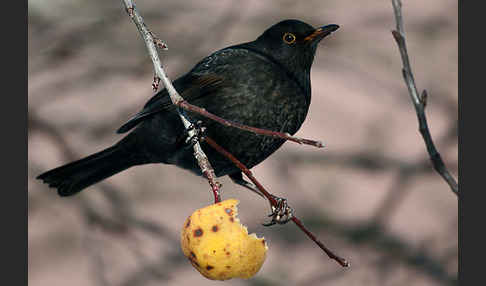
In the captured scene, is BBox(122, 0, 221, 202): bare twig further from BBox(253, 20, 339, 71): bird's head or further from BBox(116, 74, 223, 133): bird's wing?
BBox(253, 20, 339, 71): bird's head

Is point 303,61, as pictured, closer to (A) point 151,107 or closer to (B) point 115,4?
(A) point 151,107

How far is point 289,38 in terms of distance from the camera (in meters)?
3.64

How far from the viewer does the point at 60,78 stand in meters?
6.79

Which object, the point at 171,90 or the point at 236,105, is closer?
the point at 171,90

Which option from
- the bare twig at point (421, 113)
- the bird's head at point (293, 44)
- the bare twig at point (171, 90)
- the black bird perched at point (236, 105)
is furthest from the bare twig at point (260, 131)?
the bird's head at point (293, 44)

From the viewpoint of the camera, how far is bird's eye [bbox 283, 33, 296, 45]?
143 inches

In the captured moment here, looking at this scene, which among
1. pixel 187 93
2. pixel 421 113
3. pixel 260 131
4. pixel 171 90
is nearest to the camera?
pixel 421 113

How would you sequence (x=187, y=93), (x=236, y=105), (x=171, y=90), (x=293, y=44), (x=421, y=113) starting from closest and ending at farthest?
(x=421, y=113) → (x=171, y=90) → (x=236, y=105) → (x=187, y=93) → (x=293, y=44)

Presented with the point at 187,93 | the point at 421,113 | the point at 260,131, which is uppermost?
the point at 421,113

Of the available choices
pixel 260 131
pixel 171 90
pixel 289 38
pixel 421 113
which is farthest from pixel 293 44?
pixel 421 113

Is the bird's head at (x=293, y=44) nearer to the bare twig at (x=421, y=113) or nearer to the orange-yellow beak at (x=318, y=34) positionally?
the orange-yellow beak at (x=318, y=34)

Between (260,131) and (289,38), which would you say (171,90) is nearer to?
(260,131)

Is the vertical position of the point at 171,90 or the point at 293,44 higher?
the point at 171,90

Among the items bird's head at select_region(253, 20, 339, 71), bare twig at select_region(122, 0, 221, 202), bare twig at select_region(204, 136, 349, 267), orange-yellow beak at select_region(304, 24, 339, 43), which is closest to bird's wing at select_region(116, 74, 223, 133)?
bird's head at select_region(253, 20, 339, 71)
